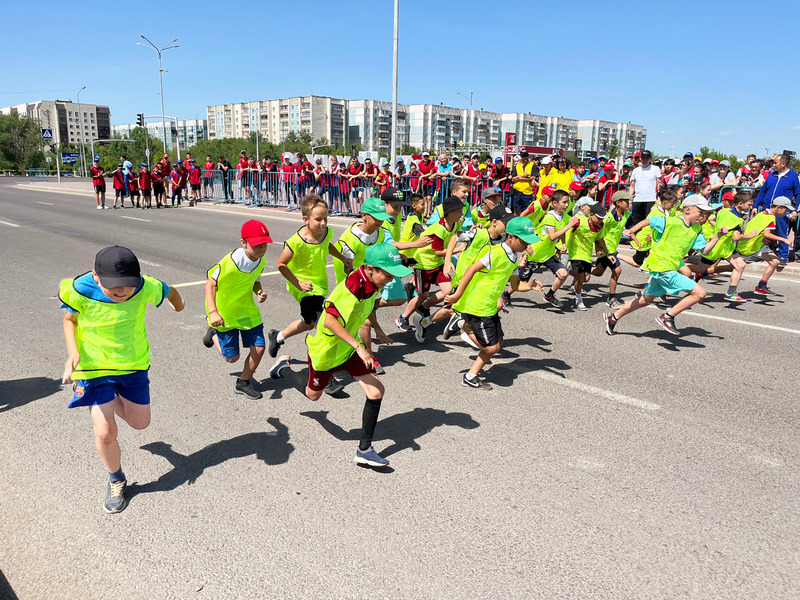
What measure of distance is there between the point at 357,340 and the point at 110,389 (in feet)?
4.97

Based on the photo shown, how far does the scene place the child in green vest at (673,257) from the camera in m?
6.51

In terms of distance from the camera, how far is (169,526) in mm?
3143

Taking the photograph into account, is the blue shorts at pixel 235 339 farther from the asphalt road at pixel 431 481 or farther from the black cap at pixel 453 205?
the black cap at pixel 453 205

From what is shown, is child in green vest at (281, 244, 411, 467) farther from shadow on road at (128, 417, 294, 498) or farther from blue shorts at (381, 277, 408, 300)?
blue shorts at (381, 277, 408, 300)

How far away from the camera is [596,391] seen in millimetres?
5152

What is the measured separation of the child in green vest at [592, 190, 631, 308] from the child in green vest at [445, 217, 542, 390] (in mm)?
3603

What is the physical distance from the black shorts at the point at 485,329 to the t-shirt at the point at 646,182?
30.7 feet

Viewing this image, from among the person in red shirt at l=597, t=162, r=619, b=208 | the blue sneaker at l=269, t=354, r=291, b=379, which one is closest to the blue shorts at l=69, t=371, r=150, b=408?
the blue sneaker at l=269, t=354, r=291, b=379

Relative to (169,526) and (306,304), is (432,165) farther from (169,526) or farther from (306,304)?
(169,526)

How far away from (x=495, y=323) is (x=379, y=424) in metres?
1.49

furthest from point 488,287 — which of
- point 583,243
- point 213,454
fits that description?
point 583,243

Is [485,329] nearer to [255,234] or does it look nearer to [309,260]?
[309,260]

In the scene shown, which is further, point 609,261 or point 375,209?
point 609,261

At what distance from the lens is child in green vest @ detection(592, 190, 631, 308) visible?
8.20 m
